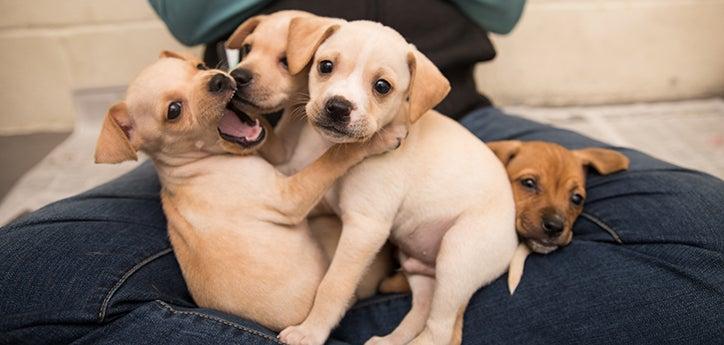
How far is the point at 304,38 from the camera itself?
61.9 inches

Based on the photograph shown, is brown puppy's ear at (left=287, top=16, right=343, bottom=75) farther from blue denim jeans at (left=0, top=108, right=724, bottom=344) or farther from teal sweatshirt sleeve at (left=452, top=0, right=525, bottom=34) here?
teal sweatshirt sleeve at (left=452, top=0, right=525, bottom=34)

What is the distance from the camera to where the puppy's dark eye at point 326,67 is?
153 cm

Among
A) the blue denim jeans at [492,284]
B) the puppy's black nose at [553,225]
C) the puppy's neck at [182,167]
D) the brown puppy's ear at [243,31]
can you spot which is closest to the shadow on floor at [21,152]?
the blue denim jeans at [492,284]

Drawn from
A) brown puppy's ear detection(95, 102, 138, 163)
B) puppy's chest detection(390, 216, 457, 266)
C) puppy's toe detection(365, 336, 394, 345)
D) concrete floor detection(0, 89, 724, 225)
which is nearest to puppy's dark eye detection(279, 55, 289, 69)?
brown puppy's ear detection(95, 102, 138, 163)

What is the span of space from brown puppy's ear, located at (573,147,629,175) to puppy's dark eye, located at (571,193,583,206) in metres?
0.15

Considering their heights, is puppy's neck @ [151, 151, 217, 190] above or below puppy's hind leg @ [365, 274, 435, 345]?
above

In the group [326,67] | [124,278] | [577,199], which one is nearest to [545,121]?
[577,199]

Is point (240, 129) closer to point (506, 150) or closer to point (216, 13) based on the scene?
point (216, 13)

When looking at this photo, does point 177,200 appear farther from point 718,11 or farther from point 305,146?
point 718,11

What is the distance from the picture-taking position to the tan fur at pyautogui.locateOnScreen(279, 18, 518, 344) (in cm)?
150

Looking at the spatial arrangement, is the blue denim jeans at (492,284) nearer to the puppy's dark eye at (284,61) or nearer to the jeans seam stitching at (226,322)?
the jeans seam stitching at (226,322)

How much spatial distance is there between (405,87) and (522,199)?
0.60 metres

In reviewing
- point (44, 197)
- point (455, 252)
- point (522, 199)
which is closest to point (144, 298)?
point (455, 252)

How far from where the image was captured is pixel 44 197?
9.43 ft
